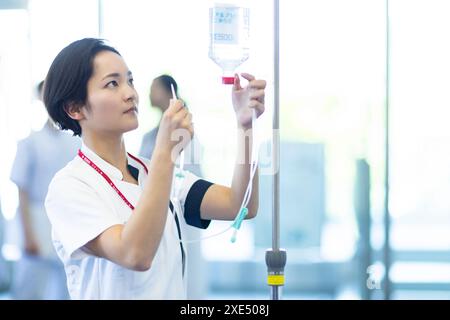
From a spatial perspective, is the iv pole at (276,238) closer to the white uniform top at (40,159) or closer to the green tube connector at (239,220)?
the green tube connector at (239,220)

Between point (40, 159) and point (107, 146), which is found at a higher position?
point (107, 146)

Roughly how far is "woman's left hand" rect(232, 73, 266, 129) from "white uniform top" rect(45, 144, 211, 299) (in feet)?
0.76

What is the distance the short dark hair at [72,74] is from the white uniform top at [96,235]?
10cm

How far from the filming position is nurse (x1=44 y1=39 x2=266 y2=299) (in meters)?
1.23

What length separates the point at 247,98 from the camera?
56.7 inches

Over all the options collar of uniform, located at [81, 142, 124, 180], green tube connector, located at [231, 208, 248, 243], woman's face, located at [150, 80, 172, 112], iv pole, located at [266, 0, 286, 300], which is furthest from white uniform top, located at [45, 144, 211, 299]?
woman's face, located at [150, 80, 172, 112]

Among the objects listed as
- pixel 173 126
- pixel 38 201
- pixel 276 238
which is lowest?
pixel 38 201

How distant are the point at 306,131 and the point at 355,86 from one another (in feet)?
1.10

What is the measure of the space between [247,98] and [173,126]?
26cm

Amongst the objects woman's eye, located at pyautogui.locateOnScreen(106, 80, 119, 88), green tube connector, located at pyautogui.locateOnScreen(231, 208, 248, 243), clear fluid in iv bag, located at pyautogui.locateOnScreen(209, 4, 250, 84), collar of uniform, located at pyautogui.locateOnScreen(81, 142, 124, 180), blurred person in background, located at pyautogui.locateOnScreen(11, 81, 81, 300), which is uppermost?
clear fluid in iv bag, located at pyautogui.locateOnScreen(209, 4, 250, 84)

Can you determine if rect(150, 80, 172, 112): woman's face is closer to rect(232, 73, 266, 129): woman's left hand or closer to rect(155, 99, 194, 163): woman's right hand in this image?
rect(232, 73, 266, 129): woman's left hand

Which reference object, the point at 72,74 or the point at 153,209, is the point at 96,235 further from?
the point at 72,74

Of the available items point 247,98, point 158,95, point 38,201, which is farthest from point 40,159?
point 247,98

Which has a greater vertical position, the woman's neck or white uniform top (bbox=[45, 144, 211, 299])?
the woman's neck
